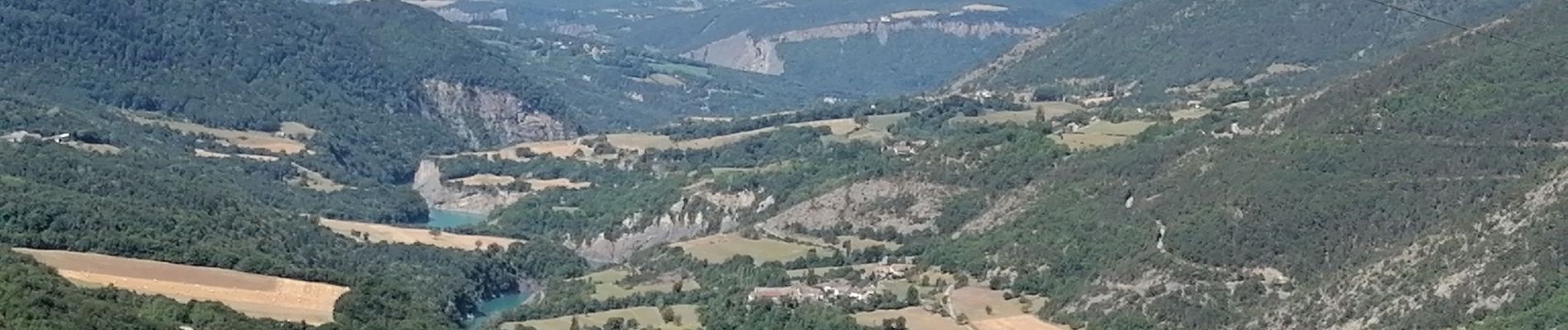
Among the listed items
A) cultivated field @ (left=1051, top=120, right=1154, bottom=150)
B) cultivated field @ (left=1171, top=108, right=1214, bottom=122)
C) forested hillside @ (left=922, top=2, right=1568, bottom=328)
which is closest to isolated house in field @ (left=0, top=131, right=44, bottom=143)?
forested hillside @ (left=922, top=2, right=1568, bottom=328)

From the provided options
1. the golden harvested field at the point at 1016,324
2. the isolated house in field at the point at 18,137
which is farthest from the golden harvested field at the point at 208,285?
the isolated house in field at the point at 18,137

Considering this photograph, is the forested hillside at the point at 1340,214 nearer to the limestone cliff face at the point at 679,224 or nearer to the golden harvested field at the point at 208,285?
the limestone cliff face at the point at 679,224

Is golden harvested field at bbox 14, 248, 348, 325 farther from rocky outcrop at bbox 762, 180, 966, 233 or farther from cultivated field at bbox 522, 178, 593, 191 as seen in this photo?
cultivated field at bbox 522, 178, 593, 191

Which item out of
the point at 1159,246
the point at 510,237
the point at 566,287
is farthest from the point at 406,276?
the point at 1159,246

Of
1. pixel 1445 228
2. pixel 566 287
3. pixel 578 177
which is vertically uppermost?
pixel 1445 228

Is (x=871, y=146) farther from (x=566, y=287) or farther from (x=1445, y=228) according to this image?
(x=1445, y=228)

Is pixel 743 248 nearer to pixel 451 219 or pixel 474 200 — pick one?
pixel 451 219
